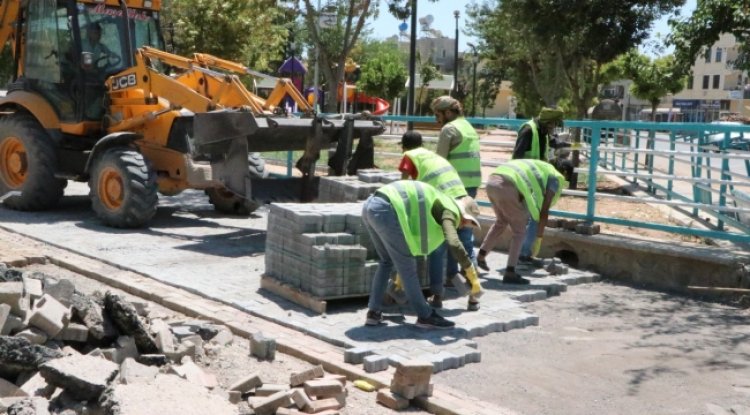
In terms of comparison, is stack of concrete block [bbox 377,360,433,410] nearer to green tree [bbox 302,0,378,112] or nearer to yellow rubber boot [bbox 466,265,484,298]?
yellow rubber boot [bbox 466,265,484,298]

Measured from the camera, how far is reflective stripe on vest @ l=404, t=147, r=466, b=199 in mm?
6863

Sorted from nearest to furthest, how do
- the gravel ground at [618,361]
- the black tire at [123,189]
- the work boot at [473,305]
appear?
the gravel ground at [618,361], the work boot at [473,305], the black tire at [123,189]

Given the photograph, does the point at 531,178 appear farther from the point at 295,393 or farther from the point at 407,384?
the point at 295,393

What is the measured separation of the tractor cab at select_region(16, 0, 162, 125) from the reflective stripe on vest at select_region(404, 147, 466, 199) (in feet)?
20.0

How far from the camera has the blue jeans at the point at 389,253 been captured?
628 cm

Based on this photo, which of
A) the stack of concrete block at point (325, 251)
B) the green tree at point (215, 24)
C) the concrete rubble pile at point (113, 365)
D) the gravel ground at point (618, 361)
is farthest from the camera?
the green tree at point (215, 24)

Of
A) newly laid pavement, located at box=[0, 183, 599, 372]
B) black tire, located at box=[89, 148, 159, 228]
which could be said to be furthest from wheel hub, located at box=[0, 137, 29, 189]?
black tire, located at box=[89, 148, 159, 228]

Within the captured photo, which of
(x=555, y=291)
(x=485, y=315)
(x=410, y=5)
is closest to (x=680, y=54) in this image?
(x=555, y=291)

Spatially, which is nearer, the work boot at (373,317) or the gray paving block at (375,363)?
the gray paving block at (375,363)

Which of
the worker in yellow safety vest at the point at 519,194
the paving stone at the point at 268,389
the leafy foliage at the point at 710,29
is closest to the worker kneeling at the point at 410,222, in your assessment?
the paving stone at the point at 268,389

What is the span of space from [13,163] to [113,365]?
323 inches

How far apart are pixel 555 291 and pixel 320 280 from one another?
2544 millimetres

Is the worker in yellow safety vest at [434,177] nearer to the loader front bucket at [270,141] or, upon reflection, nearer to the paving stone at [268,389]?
the paving stone at [268,389]

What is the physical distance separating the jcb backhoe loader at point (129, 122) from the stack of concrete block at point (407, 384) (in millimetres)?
4870
